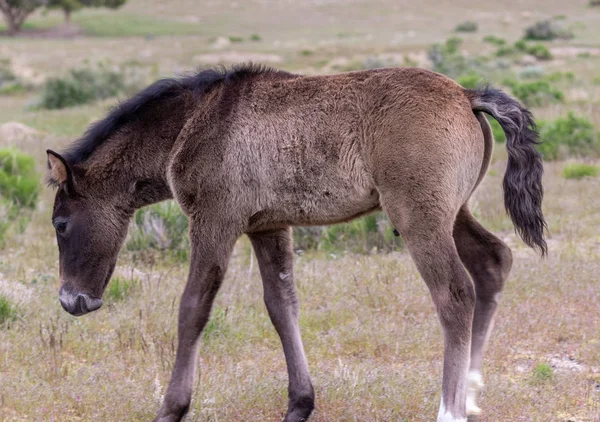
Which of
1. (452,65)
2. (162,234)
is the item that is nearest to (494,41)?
(452,65)

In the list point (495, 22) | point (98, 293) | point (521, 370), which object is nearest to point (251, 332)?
point (98, 293)

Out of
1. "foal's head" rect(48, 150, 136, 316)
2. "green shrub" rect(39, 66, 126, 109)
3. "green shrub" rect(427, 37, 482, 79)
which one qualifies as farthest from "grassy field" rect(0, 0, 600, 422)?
"green shrub" rect(39, 66, 126, 109)

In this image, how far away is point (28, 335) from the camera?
23.0 feet

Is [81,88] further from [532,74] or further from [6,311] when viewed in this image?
[6,311]

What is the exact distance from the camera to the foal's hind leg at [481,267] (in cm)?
551

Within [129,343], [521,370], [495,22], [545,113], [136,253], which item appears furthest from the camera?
[495,22]

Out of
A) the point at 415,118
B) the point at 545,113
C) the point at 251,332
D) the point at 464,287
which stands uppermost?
the point at 415,118

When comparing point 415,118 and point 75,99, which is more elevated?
point 415,118

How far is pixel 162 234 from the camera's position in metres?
9.89

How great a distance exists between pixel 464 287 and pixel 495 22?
6860 cm

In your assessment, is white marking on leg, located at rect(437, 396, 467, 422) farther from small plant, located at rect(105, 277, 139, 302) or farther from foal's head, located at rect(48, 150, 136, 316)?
small plant, located at rect(105, 277, 139, 302)

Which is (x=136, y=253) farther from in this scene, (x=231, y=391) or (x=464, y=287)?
(x=464, y=287)

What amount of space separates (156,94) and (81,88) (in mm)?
24821

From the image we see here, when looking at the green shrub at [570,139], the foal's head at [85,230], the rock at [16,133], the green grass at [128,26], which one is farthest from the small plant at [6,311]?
the green grass at [128,26]
